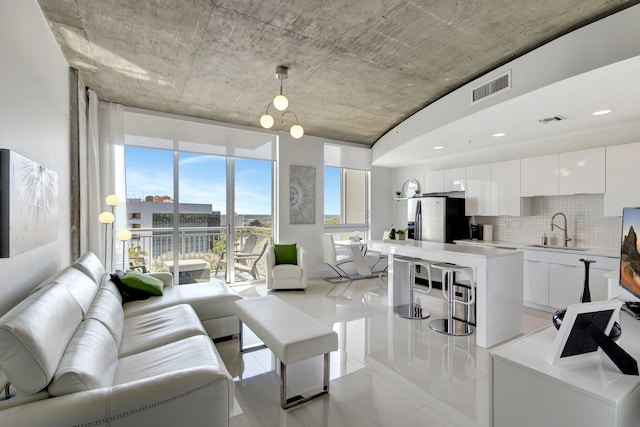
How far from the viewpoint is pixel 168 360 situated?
1845 mm

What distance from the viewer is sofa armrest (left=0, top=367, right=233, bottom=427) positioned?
1172mm

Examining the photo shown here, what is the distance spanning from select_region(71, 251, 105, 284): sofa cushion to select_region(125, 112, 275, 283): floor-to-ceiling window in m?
1.92

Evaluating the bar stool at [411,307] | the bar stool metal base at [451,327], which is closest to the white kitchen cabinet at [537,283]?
the bar stool metal base at [451,327]

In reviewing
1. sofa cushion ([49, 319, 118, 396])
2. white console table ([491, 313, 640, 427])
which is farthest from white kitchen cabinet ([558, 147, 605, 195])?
sofa cushion ([49, 319, 118, 396])

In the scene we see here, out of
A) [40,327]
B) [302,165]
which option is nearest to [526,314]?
[302,165]

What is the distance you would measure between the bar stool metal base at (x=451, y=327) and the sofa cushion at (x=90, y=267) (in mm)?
3502

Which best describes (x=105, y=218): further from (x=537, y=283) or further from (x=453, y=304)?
(x=537, y=283)

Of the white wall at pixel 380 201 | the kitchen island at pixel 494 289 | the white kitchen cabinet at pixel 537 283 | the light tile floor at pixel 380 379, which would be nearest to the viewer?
the light tile floor at pixel 380 379

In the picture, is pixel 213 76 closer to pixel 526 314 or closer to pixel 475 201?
pixel 475 201

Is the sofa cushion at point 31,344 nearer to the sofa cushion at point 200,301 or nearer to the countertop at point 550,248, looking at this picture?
the sofa cushion at point 200,301

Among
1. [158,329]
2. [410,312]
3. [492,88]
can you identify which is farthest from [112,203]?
[492,88]

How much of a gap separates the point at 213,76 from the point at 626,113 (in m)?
4.69

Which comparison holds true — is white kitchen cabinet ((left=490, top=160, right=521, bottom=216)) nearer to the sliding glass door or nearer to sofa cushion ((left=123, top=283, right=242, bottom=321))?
the sliding glass door

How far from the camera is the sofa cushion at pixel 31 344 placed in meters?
1.19
